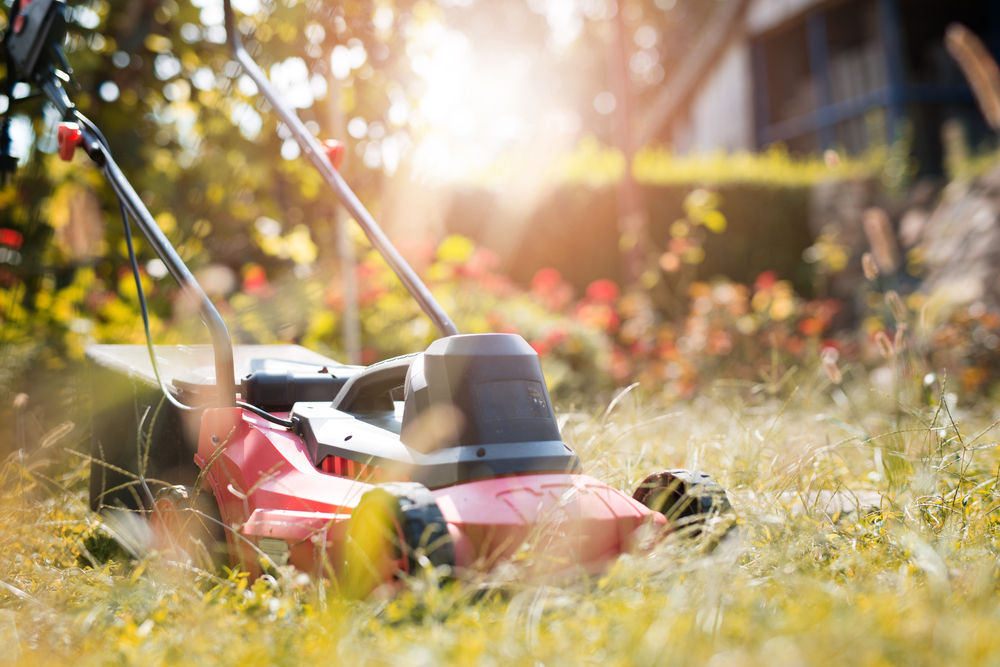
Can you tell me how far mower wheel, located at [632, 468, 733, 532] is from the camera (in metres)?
1.57

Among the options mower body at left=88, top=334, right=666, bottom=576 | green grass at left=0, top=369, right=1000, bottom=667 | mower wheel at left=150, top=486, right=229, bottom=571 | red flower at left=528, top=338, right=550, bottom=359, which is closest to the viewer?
green grass at left=0, top=369, right=1000, bottom=667

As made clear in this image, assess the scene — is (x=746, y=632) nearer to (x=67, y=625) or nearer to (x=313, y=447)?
(x=313, y=447)

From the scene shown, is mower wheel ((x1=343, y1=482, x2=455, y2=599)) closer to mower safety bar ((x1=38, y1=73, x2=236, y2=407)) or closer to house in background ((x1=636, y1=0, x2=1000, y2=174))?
mower safety bar ((x1=38, y1=73, x2=236, y2=407))

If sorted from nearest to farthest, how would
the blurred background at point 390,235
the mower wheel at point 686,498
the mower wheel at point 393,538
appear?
the mower wheel at point 393,538 → the mower wheel at point 686,498 → the blurred background at point 390,235

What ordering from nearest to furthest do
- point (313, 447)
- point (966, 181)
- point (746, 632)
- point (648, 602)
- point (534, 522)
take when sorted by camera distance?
point (746, 632), point (648, 602), point (534, 522), point (313, 447), point (966, 181)

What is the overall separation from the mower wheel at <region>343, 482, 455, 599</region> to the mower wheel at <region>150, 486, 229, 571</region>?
0.46 m

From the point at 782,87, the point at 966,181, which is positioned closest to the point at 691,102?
the point at 782,87

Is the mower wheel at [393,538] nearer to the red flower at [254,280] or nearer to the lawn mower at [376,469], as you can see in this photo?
the lawn mower at [376,469]

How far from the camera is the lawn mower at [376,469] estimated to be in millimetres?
1396

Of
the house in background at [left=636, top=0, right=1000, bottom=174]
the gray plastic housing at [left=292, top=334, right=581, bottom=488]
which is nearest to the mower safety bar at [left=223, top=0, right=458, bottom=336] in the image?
the gray plastic housing at [left=292, top=334, right=581, bottom=488]

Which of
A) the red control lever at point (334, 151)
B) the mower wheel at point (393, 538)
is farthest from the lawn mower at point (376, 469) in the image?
the red control lever at point (334, 151)

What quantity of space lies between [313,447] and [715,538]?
2.77 feet

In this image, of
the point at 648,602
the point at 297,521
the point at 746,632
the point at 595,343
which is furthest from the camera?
the point at 595,343

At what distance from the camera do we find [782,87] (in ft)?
43.9
